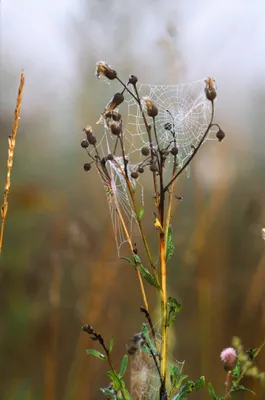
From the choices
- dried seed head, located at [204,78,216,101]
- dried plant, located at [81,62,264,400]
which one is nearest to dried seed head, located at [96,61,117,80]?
dried plant, located at [81,62,264,400]

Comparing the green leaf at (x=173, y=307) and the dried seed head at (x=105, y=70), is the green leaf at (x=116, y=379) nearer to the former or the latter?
the green leaf at (x=173, y=307)

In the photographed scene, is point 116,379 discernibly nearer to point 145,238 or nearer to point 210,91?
point 145,238

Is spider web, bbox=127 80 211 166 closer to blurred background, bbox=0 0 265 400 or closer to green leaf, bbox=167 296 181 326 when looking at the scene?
blurred background, bbox=0 0 265 400

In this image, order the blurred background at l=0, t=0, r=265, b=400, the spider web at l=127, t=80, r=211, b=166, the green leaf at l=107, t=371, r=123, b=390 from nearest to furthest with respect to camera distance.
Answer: the green leaf at l=107, t=371, r=123, b=390 < the spider web at l=127, t=80, r=211, b=166 < the blurred background at l=0, t=0, r=265, b=400

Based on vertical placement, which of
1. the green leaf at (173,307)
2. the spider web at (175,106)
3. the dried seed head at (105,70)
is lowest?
the green leaf at (173,307)

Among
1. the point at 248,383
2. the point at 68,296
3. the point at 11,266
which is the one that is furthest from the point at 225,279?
the point at 11,266

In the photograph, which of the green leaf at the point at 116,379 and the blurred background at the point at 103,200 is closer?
the green leaf at the point at 116,379

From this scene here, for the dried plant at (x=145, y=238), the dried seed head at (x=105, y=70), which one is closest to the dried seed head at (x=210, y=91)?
the dried plant at (x=145, y=238)

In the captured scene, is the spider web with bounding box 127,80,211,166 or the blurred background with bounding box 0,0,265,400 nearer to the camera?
the spider web with bounding box 127,80,211,166

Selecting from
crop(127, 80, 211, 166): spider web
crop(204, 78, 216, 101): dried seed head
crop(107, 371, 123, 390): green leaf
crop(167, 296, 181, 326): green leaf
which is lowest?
crop(107, 371, 123, 390): green leaf
